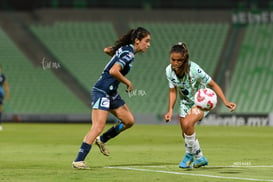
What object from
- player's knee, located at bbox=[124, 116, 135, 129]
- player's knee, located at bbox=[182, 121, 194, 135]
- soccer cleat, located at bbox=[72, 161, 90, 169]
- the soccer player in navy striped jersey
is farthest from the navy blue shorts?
player's knee, located at bbox=[182, 121, 194, 135]

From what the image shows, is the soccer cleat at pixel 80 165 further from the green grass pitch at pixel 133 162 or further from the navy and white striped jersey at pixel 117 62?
the navy and white striped jersey at pixel 117 62

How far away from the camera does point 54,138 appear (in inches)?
933

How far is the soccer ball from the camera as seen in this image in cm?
1186

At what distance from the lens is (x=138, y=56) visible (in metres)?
42.6

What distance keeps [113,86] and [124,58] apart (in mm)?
560

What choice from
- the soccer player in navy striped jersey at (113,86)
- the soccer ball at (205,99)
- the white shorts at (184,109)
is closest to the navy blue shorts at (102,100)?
the soccer player in navy striped jersey at (113,86)

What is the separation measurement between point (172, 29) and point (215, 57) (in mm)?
3271

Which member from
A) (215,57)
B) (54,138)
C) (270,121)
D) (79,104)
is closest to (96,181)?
(54,138)

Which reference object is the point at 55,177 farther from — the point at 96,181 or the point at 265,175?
the point at 265,175

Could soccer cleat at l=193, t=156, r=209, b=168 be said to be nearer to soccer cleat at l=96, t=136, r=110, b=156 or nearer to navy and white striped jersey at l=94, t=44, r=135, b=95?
soccer cleat at l=96, t=136, r=110, b=156

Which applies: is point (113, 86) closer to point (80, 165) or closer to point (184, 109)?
point (184, 109)

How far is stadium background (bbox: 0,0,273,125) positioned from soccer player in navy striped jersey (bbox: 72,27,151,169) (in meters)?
23.8

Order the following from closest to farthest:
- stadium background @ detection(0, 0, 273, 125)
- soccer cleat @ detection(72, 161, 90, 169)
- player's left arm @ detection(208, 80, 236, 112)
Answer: player's left arm @ detection(208, 80, 236, 112), soccer cleat @ detection(72, 161, 90, 169), stadium background @ detection(0, 0, 273, 125)

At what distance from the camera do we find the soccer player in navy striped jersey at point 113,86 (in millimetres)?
12344
